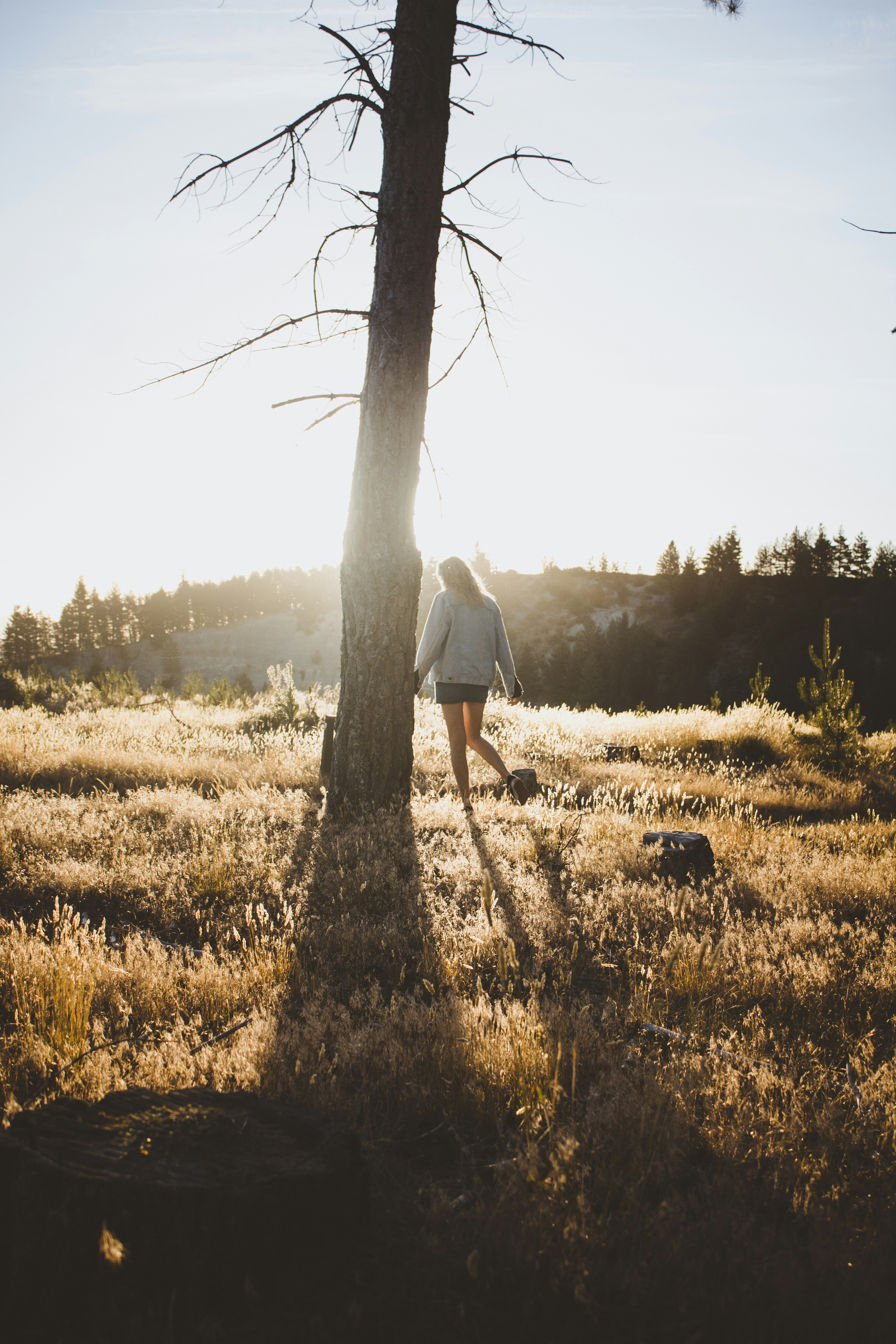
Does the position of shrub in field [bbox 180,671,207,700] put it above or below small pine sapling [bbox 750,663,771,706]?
below

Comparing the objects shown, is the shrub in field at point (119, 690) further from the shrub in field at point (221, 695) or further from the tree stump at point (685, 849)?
the tree stump at point (685, 849)

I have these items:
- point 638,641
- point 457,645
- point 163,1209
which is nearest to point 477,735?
point 457,645

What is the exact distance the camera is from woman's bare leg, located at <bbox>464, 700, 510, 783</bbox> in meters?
5.85

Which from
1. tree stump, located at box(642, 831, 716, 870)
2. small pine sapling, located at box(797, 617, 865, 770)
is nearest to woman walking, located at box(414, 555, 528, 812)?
tree stump, located at box(642, 831, 716, 870)

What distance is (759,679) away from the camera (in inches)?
573

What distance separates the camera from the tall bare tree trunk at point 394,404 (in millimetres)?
5086

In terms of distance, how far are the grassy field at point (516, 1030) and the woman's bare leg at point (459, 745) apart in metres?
0.37

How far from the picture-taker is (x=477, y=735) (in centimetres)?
586

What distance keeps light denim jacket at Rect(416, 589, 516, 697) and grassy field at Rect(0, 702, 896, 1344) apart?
3.90 ft

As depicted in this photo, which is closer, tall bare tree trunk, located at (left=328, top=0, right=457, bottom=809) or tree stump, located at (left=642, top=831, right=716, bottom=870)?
tree stump, located at (left=642, top=831, right=716, bottom=870)

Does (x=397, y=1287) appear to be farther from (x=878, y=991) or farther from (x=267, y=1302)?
(x=878, y=991)

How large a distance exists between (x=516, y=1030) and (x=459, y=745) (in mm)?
3576

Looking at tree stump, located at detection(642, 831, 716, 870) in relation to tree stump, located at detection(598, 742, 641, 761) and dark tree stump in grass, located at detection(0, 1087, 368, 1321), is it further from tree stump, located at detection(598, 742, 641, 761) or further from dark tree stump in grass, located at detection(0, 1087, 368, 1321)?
tree stump, located at detection(598, 742, 641, 761)

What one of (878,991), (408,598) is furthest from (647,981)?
(408,598)
